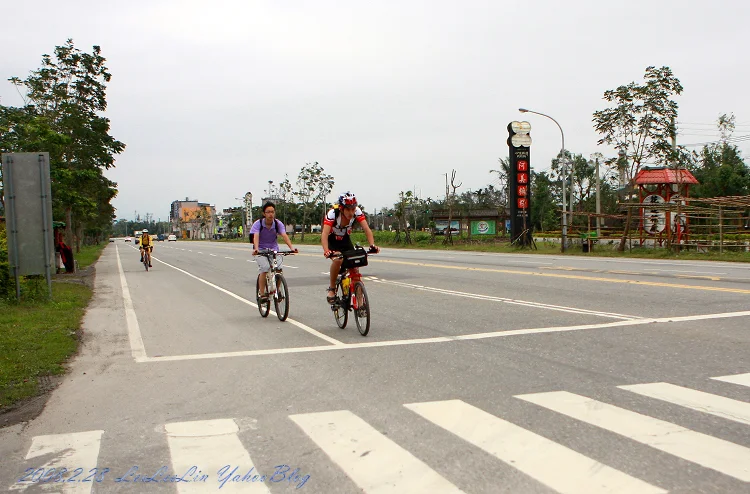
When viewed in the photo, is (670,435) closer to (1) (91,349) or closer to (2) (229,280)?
(1) (91,349)

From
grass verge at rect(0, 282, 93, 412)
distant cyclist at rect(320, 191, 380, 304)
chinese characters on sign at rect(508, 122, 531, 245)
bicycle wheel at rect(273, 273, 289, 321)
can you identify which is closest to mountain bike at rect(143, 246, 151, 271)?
grass verge at rect(0, 282, 93, 412)

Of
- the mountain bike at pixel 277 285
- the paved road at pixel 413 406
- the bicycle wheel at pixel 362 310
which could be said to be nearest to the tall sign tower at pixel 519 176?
the paved road at pixel 413 406

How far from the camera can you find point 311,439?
4.53m

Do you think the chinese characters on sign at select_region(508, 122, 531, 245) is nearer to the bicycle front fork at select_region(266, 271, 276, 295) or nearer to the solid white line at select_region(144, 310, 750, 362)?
the bicycle front fork at select_region(266, 271, 276, 295)

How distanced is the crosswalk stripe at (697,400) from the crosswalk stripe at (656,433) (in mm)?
495

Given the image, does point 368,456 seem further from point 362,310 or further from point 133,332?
point 133,332

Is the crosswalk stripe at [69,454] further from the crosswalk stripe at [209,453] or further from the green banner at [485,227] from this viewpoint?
the green banner at [485,227]

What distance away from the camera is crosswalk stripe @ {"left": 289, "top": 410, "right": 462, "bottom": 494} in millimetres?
3678

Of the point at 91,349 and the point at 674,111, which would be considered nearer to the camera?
the point at 91,349

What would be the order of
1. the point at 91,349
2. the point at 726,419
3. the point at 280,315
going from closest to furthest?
the point at 726,419, the point at 91,349, the point at 280,315

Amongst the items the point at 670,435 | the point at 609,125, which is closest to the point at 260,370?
the point at 670,435

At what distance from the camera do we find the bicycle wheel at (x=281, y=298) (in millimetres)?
A: 10500

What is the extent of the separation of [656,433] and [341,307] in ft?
18.1

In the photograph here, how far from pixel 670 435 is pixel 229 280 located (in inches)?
675
